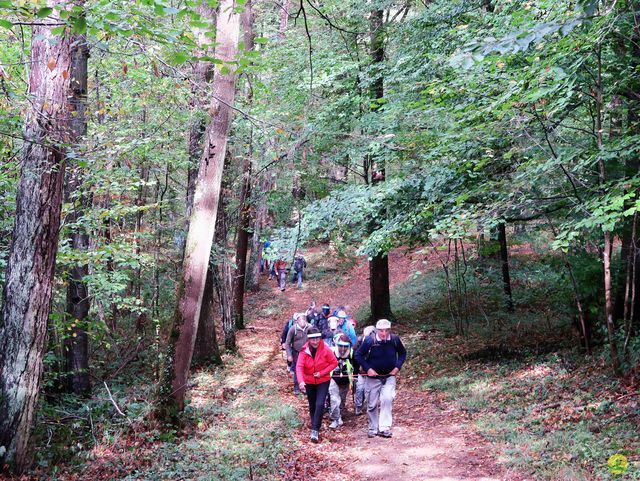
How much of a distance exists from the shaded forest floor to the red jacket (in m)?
1.02

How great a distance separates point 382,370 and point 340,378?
1.43 metres

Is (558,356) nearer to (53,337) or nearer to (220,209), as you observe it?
(220,209)

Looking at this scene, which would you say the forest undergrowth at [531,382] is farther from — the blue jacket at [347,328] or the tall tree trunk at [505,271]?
the blue jacket at [347,328]

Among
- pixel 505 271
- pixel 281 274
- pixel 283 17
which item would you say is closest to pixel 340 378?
pixel 505 271

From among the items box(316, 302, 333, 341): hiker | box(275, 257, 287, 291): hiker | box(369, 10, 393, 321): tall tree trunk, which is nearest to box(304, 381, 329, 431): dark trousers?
box(316, 302, 333, 341): hiker

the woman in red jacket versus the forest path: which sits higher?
the woman in red jacket

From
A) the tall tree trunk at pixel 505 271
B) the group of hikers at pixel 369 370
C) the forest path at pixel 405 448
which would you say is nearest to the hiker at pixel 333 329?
the group of hikers at pixel 369 370

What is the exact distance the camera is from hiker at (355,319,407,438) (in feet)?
29.4

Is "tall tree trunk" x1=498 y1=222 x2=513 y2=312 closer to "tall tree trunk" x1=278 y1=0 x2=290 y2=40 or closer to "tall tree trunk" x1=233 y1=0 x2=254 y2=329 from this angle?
"tall tree trunk" x1=233 y1=0 x2=254 y2=329

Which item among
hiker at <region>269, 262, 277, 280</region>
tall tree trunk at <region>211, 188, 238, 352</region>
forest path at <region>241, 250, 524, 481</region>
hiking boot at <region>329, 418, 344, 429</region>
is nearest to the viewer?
forest path at <region>241, 250, 524, 481</region>

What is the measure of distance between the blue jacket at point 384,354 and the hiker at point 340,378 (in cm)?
92

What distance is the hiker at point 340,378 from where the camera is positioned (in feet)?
32.0

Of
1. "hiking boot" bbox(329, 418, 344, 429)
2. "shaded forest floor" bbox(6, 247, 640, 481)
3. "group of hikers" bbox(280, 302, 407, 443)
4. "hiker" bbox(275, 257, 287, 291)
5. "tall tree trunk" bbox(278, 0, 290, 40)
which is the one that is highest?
"tall tree trunk" bbox(278, 0, 290, 40)

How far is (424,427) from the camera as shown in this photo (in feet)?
31.3
